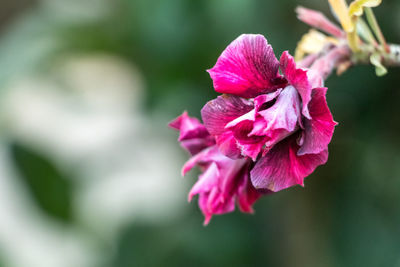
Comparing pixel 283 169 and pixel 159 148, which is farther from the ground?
pixel 159 148

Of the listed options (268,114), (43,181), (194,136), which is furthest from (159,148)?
(268,114)

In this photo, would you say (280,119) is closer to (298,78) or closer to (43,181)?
(298,78)

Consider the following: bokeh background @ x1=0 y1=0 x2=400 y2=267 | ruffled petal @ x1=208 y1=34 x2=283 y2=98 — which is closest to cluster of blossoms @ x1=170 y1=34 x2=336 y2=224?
ruffled petal @ x1=208 y1=34 x2=283 y2=98

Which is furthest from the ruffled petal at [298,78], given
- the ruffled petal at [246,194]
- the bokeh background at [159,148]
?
the bokeh background at [159,148]

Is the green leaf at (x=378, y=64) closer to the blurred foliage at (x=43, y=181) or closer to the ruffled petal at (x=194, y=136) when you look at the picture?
the ruffled petal at (x=194, y=136)

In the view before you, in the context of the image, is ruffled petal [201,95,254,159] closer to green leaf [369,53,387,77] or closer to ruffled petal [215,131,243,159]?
ruffled petal [215,131,243,159]
